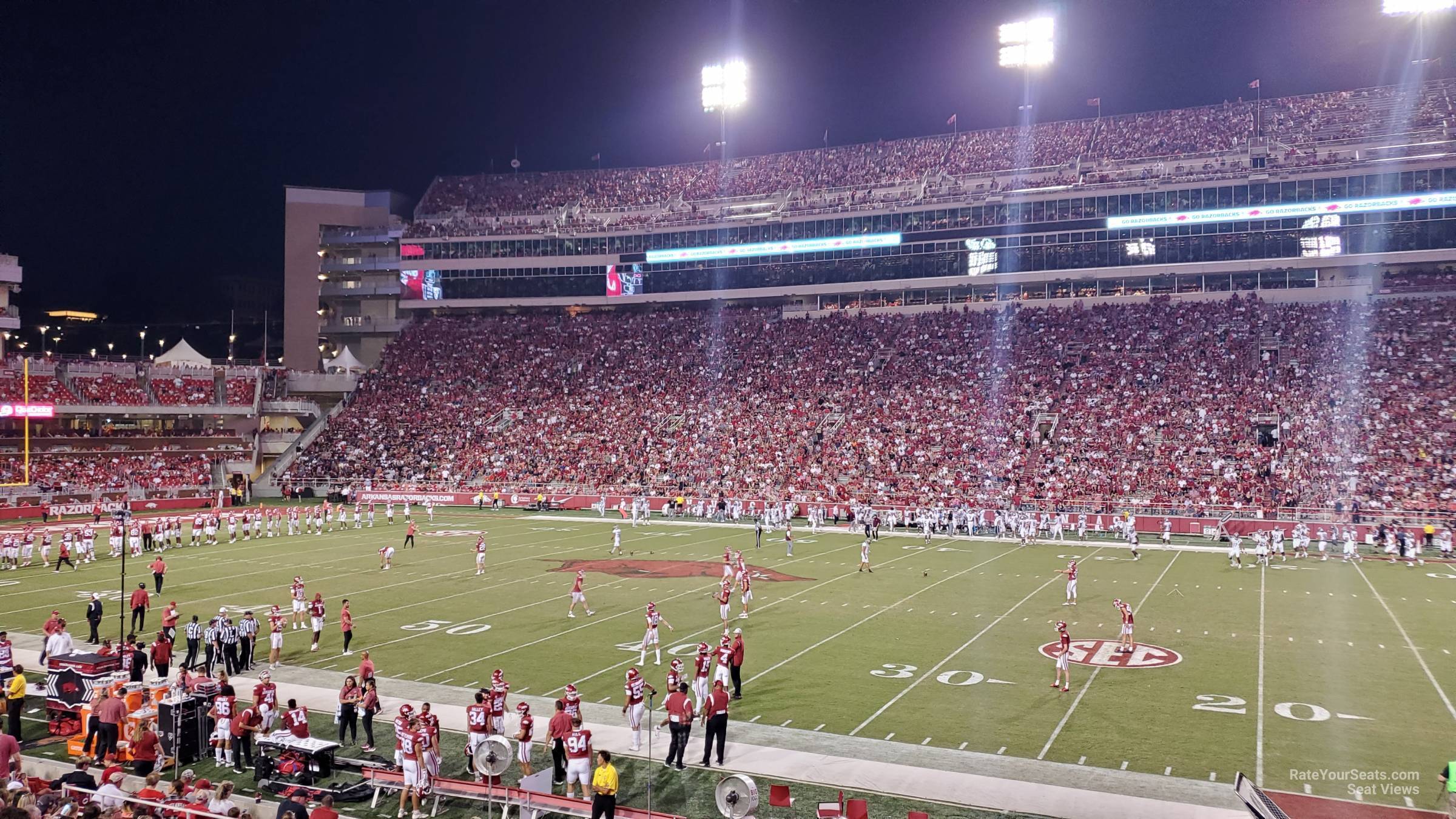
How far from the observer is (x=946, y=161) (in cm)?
6006

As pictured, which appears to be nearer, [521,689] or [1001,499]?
[521,689]

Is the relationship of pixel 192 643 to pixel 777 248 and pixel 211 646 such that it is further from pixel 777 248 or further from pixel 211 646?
pixel 777 248

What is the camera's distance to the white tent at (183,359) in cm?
5900

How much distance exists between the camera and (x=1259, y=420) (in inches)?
1641

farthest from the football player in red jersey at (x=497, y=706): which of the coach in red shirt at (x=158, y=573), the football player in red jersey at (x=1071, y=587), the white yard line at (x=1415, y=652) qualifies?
the coach in red shirt at (x=158, y=573)

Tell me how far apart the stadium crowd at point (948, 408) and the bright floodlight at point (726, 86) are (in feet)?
43.8

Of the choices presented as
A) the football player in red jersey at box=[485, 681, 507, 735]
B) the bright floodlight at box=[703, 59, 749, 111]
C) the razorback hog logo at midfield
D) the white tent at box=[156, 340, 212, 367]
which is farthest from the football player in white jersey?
the white tent at box=[156, 340, 212, 367]

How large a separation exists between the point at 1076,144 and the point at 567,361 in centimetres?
3258

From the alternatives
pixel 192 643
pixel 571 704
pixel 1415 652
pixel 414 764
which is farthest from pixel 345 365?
pixel 1415 652

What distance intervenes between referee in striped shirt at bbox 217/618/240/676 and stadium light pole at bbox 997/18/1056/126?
51.0 m

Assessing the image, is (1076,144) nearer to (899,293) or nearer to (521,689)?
(899,293)

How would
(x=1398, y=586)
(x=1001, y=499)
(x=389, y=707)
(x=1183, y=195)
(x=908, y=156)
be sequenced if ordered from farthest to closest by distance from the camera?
1. (x=908, y=156)
2. (x=1183, y=195)
3. (x=1001, y=499)
4. (x=1398, y=586)
5. (x=389, y=707)

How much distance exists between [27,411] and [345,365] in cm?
2336

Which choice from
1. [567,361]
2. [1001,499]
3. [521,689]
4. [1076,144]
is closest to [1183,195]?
[1076,144]
